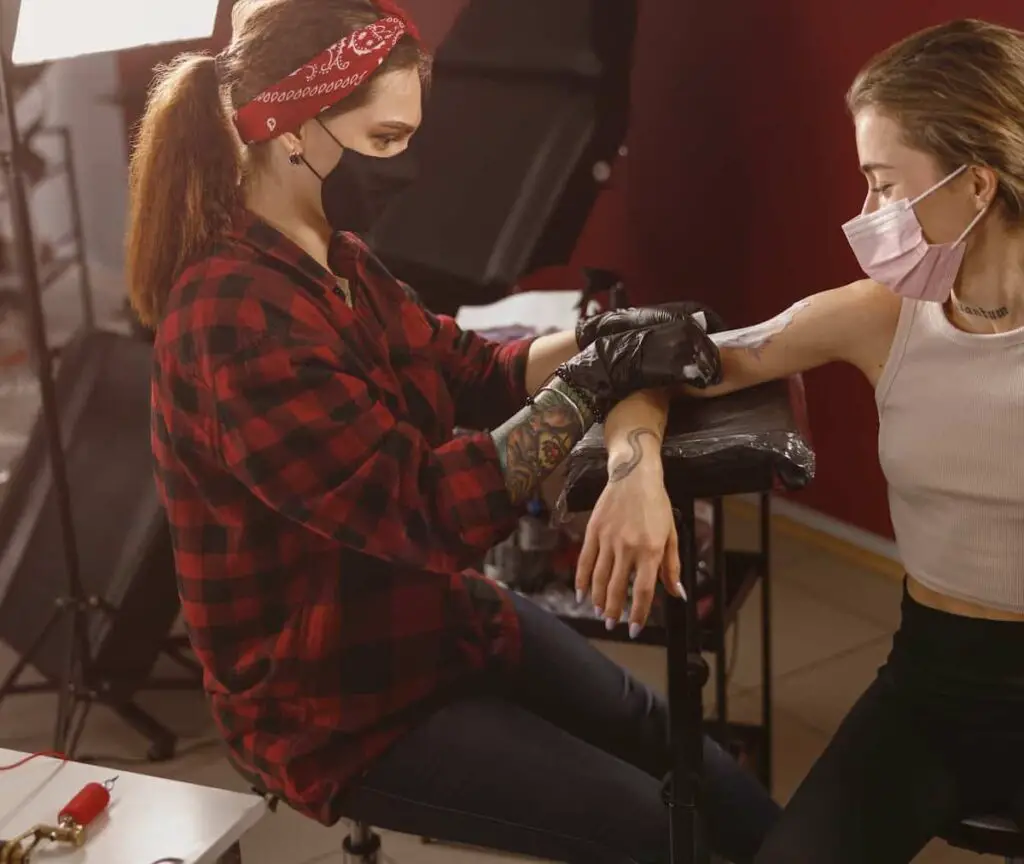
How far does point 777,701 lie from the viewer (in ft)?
8.30

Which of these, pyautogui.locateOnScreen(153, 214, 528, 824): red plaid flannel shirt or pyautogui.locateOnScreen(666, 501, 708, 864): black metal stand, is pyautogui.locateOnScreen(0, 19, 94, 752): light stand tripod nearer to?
pyautogui.locateOnScreen(153, 214, 528, 824): red plaid flannel shirt

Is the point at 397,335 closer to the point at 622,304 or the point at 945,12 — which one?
the point at 622,304

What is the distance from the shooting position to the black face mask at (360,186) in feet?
5.46

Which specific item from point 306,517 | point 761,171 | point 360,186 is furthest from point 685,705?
point 761,171

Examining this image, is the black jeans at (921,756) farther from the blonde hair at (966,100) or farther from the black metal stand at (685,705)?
the blonde hair at (966,100)

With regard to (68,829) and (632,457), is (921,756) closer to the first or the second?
(632,457)

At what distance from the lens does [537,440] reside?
4.34ft

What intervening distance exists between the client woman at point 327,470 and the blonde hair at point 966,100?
317 millimetres

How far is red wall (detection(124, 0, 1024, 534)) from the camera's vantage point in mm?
2740

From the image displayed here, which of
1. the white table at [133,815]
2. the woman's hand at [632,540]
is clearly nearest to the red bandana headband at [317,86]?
the woman's hand at [632,540]

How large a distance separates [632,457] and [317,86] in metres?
0.50

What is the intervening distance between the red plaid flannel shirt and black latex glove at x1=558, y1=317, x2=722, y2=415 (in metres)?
0.13

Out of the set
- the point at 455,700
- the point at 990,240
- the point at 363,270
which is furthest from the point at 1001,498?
the point at 363,270

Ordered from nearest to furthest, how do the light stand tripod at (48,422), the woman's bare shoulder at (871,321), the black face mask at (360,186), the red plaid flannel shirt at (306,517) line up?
the red plaid flannel shirt at (306,517) < the woman's bare shoulder at (871,321) < the black face mask at (360,186) < the light stand tripod at (48,422)
